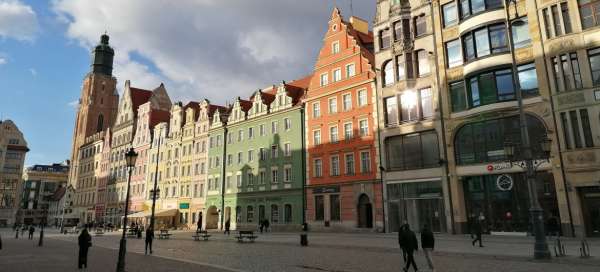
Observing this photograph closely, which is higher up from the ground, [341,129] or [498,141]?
[341,129]

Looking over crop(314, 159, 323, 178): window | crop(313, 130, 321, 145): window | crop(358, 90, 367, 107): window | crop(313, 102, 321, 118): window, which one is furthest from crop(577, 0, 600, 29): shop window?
crop(314, 159, 323, 178): window

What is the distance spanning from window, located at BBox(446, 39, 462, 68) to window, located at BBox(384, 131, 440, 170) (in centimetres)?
576

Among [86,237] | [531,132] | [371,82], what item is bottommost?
[86,237]

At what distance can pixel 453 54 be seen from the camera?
3300cm

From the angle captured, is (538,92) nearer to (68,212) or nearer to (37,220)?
(68,212)

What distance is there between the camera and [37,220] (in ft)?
407

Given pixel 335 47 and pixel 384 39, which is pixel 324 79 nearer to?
pixel 335 47

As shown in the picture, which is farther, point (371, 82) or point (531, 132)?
point (371, 82)

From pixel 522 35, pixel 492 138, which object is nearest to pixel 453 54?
pixel 522 35

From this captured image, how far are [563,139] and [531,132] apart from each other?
2.00 metres

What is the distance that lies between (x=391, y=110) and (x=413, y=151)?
4.45 meters

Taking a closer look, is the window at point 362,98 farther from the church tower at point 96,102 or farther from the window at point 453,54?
the church tower at point 96,102

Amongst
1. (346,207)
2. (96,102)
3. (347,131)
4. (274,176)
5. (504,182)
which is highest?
(96,102)

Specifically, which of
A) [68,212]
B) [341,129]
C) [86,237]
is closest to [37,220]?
[68,212]
